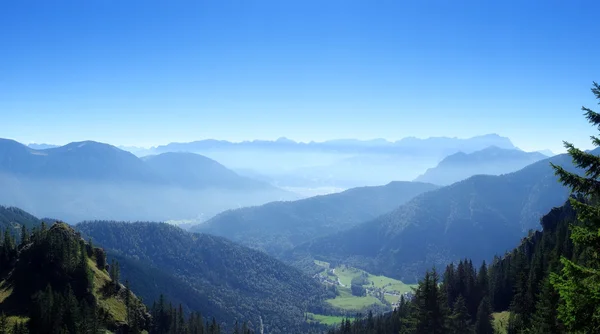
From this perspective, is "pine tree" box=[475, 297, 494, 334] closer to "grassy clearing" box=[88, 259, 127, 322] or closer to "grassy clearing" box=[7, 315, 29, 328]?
"grassy clearing" box=[88, 259, 127, 322]

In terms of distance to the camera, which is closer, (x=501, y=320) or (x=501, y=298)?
(x=501, y=320)

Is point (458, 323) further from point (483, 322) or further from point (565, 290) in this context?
point (565, 290)

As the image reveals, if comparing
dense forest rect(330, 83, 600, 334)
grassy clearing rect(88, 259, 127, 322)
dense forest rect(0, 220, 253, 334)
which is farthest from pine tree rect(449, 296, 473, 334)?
grassy clearing rect(88, 259, 127, 322)

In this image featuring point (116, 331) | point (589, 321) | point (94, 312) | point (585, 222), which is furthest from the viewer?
point (116, 331)

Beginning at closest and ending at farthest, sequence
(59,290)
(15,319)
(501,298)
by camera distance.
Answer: (15,319) < (59,290) < (501,298)

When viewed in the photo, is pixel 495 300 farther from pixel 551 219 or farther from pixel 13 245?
pixel 13 245

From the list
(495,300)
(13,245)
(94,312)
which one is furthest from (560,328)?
(13,245)

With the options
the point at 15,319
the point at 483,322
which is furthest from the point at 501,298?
the point at 15,319

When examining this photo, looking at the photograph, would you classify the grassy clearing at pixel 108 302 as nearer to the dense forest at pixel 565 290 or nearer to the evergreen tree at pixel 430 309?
the dense forest at pixel 565 290
